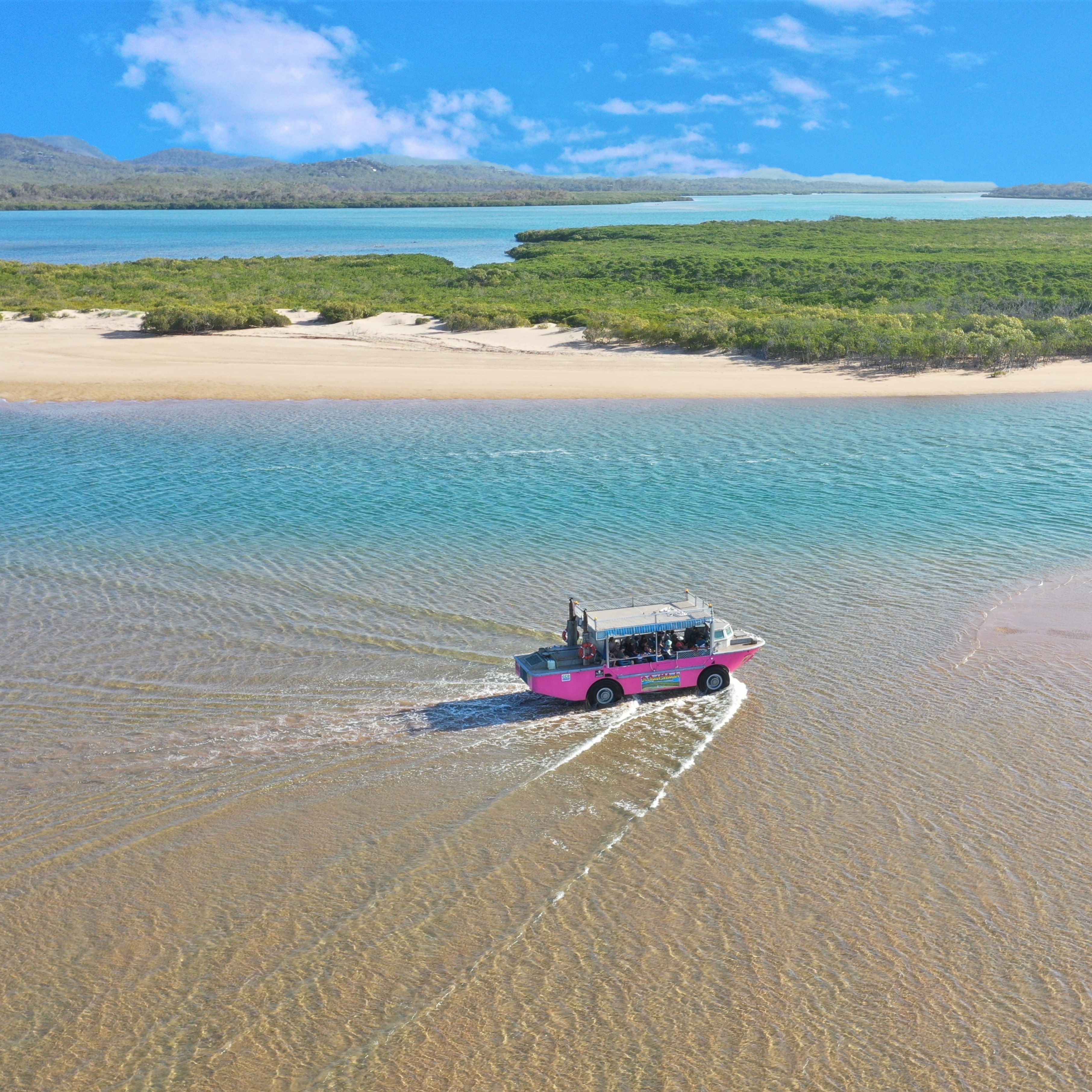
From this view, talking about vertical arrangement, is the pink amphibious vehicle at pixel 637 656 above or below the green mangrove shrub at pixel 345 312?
below

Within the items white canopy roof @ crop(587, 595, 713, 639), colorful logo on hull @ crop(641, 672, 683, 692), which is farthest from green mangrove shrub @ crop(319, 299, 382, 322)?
colorful logo on hull @ crop(641, 672, 683, 692)

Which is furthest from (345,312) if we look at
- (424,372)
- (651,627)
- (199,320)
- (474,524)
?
(651,627)

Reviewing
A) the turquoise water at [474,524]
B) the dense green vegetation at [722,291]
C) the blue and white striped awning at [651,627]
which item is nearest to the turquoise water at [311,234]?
the dense green vegetation at [722,291]

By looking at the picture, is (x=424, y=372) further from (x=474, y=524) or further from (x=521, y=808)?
(x=521, y=808)

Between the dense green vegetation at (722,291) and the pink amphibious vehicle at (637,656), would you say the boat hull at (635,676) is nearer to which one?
the pink amphibious vehicle at (637,656)

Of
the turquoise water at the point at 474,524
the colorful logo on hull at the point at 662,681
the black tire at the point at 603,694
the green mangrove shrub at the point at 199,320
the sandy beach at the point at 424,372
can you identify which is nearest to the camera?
the black tire at the point at 603,694

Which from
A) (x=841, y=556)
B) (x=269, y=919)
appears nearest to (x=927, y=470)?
(x=841, y=556)

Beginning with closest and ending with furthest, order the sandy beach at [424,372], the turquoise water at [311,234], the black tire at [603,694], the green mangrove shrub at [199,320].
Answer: the black tire at [603,694]
the sandy beach at [424,372]
the green mangrove shrub at [199,320]
the turquoise water at [311,234]

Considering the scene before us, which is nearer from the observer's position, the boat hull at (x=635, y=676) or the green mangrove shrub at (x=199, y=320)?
the boat hull at (x=635, y=676)

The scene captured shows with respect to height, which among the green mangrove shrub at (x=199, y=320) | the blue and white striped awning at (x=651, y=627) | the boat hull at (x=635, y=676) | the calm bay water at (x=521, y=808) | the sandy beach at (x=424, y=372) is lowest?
the calm bay water at (x=521, y=808)
